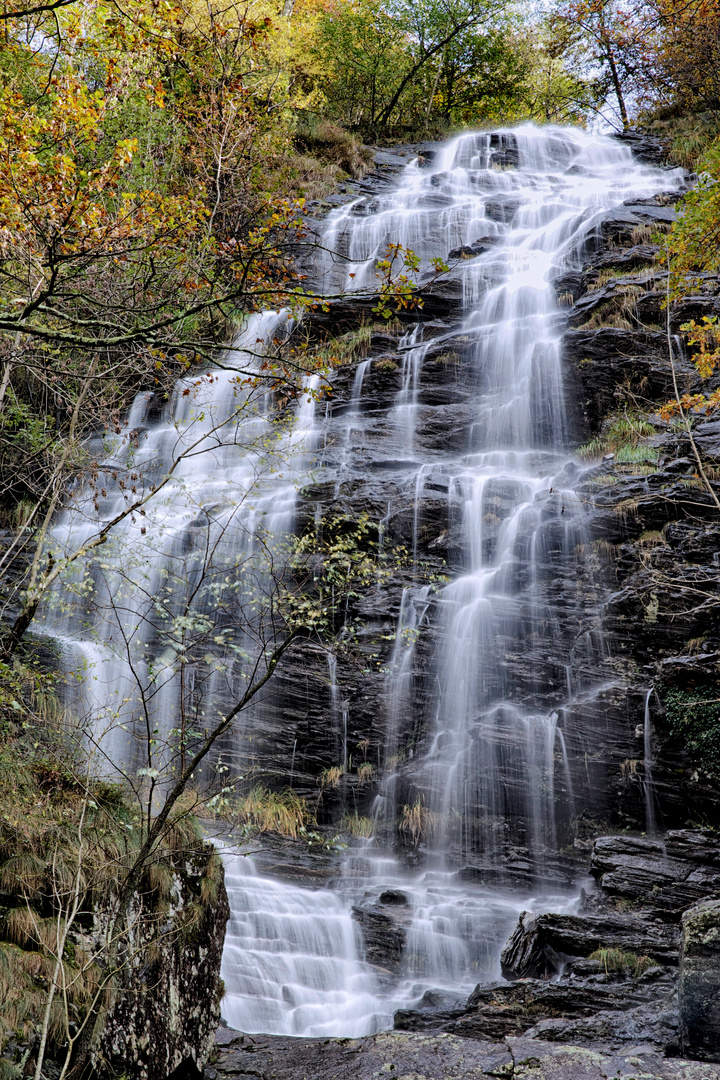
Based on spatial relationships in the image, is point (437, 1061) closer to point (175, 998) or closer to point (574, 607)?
point (175, 998)

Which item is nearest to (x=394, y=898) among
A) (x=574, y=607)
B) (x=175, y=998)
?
(x=175, y=998)

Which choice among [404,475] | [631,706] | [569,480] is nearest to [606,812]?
[631,706]

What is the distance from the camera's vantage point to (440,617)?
12.6 metres

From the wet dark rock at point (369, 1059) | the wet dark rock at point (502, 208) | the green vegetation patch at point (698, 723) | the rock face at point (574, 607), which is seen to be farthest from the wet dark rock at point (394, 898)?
the wet dark rock at point (502, 208)

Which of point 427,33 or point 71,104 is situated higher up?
point 427,33

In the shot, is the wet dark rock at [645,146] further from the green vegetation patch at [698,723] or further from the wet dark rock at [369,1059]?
the wet dark rock at [369,1059]

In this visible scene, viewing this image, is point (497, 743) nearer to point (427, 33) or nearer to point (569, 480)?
point (569, 480)

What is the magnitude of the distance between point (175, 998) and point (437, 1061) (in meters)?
1.92

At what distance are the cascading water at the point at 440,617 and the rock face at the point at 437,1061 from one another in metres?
1.29

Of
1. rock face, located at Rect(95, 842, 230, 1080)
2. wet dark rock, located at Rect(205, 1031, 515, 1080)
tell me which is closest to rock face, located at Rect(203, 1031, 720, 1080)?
wet dark rock, located at Rect(205, 1031, 515, 1080)

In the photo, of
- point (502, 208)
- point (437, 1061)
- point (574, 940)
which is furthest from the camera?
point (502, 208)

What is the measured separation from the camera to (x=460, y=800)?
11.0 meters

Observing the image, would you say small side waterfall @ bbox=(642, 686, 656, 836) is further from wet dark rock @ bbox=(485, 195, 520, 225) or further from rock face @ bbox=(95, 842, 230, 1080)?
wet dark rock @ bbox=(485, 195, 520, 225)

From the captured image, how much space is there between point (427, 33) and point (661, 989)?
30.8 metres
